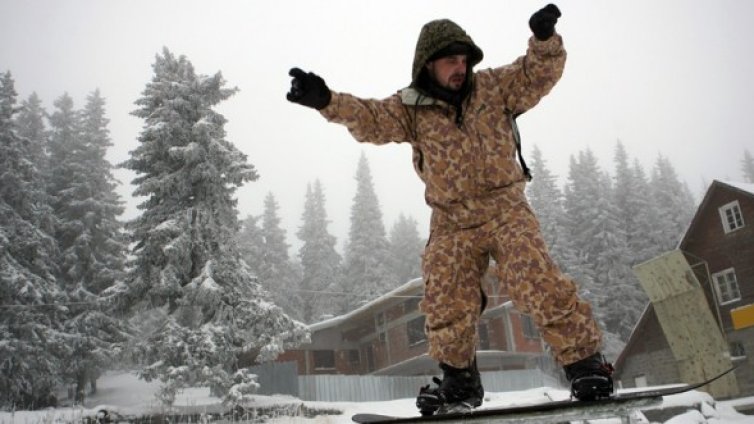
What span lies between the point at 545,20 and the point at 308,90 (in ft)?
4.93

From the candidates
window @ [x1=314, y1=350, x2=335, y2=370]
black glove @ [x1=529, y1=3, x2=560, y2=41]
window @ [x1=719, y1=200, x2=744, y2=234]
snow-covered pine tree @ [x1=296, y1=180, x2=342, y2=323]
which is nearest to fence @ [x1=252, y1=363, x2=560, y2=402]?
window @ [x1=314, y1=350, x2=335, y2=370]

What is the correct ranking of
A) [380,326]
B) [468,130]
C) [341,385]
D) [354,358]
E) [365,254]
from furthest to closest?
[365,254] → [354,358] → [380,326] → [341,385] → [468,130]

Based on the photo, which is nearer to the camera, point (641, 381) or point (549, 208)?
point (641, 381)

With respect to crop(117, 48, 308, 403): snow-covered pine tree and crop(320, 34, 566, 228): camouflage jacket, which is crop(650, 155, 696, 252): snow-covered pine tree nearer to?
crop(117, 48, 308, 403): snow-covered pine tree

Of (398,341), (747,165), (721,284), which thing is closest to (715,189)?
(721,284)

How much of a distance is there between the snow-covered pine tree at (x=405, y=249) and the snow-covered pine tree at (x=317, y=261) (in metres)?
5.91

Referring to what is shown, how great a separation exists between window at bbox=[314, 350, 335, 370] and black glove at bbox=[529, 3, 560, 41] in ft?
113

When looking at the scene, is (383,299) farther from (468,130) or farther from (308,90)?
(308,90)

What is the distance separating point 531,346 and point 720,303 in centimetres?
1184

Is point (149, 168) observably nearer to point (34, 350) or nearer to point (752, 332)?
point (34, 350)

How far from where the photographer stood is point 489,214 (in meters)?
3.52

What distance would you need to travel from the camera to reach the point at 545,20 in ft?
10.6

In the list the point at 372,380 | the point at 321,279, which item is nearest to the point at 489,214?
the point at 372,380

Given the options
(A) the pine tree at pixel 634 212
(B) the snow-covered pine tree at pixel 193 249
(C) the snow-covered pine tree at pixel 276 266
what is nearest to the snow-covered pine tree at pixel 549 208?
(A) the pine tree at pixel 634 212
